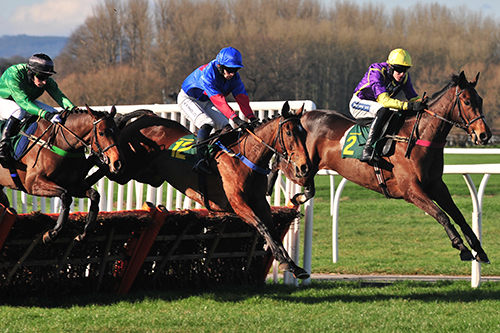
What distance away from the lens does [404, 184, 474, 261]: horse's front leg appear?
5766 mm

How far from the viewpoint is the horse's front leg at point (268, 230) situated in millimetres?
5457

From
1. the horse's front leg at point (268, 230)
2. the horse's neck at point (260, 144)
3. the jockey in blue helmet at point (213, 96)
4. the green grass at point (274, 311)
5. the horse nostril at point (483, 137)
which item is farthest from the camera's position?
the jockey in blue helmet at point (213, 96)

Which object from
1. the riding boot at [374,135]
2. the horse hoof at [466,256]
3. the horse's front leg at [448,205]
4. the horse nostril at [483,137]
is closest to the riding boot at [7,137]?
the riding boot at [374,135]

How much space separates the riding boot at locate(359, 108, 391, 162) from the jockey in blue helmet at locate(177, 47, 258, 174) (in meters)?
1.17

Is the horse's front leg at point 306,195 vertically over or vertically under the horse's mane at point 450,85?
under

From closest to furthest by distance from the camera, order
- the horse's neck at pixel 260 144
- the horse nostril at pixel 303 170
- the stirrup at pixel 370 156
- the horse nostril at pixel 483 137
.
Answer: the horse nostril at pixel 303 170 → the horse's neck at pixel 260 144 → the horse nostril at pixel 483 137 → the stirrup at pixel 370 156

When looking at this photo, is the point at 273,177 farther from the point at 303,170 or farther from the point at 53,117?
the point at 53,117

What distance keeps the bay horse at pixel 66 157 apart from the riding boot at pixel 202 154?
0.85 m

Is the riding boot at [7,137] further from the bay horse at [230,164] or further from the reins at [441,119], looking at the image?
the reins at [441,119]

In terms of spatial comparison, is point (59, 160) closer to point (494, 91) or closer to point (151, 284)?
point (151, 284)

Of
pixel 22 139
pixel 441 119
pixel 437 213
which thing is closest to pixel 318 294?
pixel 437 213

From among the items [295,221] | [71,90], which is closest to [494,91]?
[71,90]

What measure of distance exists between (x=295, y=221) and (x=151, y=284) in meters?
1.75

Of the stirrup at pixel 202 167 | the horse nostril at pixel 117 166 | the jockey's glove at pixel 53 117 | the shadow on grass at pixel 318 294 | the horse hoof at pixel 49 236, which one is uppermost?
the jockey's glove at pixel 53 117
